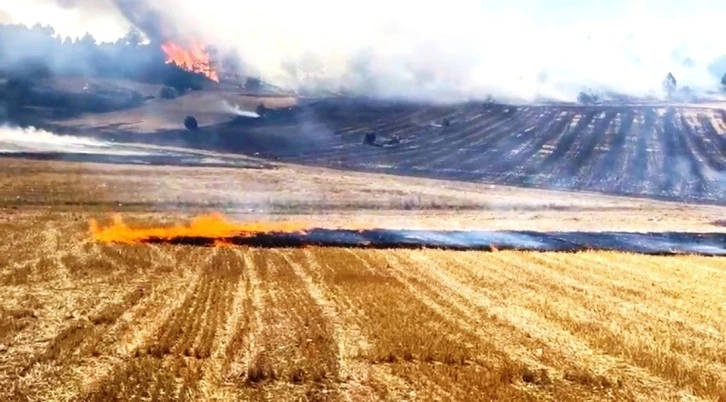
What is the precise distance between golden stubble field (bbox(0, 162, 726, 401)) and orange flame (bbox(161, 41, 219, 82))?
11073 cm

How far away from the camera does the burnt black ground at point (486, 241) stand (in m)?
35.1

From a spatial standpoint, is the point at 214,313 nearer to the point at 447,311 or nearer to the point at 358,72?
the point at 447,311

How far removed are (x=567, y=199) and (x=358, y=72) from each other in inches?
3090

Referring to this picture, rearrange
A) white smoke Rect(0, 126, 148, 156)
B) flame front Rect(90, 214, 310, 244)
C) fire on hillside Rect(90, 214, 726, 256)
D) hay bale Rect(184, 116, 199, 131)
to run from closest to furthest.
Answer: flame front Rect(90, 214, 310, 244), fire on hillside Rect(90, 214, 726, 256), white smoke Rect(0, 126, 148, 156), hay bale Rect(184, 116, 199, 131)

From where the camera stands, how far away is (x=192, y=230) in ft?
124

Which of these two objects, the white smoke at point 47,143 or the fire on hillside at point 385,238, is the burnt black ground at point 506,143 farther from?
the fire on hillside at point 385,238

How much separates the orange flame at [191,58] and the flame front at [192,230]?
101m

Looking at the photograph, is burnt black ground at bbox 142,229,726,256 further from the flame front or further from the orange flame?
the orange flame

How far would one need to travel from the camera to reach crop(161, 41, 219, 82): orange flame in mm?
136875

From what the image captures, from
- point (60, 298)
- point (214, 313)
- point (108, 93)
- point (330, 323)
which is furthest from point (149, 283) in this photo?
point (108, 93)

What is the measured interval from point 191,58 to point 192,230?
109997 mm

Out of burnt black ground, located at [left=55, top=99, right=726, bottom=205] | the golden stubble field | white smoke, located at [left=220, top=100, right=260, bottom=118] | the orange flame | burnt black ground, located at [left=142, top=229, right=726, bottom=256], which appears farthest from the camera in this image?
the orange flame

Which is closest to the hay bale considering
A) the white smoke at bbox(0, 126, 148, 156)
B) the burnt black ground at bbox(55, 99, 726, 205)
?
the burnt black ground at bbox(55, 99, 726, 205)

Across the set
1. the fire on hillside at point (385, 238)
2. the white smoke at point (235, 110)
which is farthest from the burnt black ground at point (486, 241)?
the white smoke at point (235, 110)
